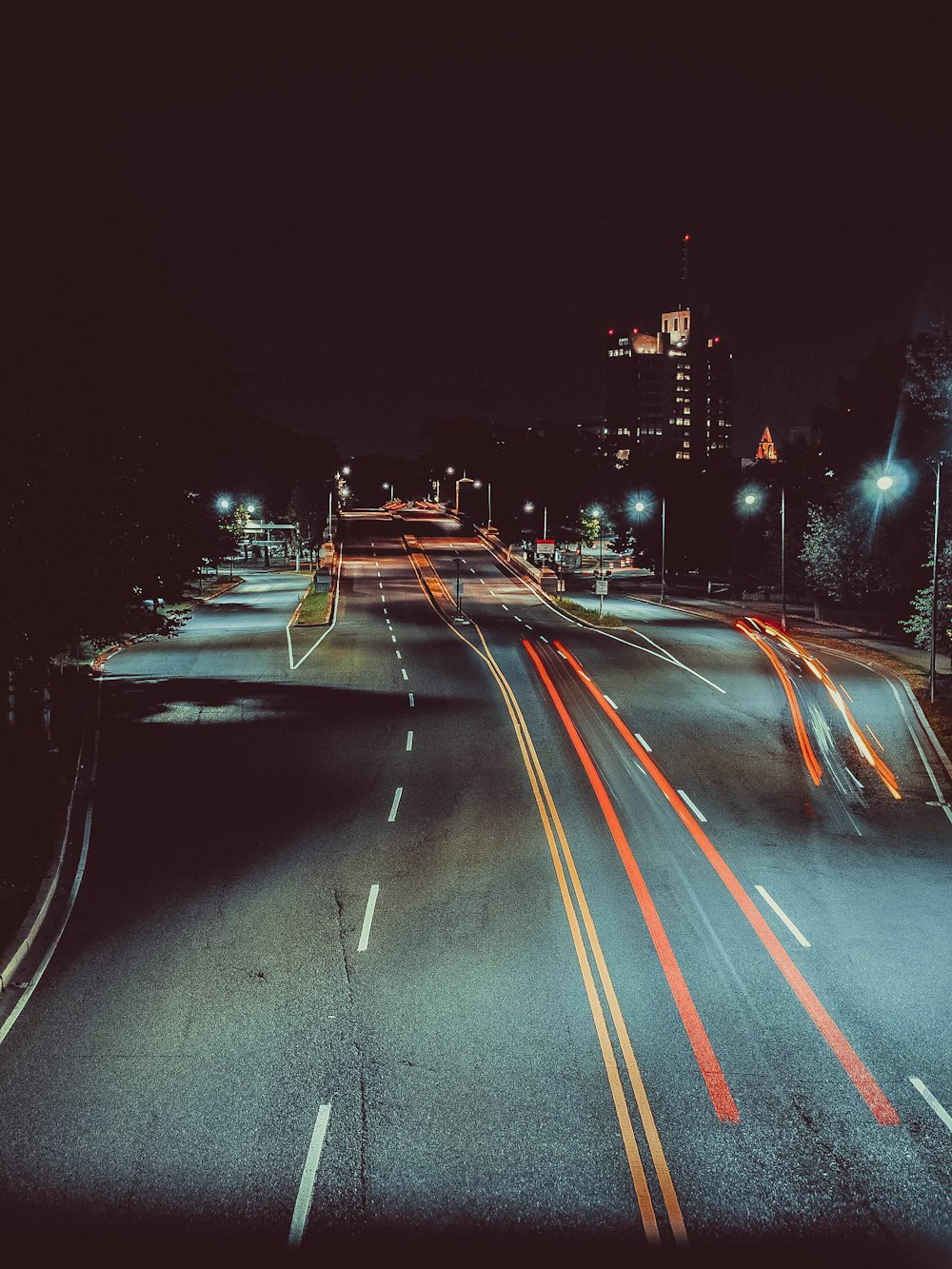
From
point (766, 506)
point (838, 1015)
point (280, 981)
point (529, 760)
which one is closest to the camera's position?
point (838, 1015)

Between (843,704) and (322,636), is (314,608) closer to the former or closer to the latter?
(322,636)

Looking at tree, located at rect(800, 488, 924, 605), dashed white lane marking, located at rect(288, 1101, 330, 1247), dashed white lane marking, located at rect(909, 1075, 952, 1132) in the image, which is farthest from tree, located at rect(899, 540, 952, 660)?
dashed white lane marking, located at rect(288, 1101, 330, 1247)

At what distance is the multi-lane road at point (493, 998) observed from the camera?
8297 millimetres

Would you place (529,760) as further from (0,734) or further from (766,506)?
(766,506)

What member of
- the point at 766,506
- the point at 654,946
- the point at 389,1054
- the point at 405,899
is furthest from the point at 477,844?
the point at 766,506

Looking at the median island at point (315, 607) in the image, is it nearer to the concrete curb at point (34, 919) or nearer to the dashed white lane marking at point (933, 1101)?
the concrete curb at point (34, 919)

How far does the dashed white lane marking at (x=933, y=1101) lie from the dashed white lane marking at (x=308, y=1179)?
5.92 metres

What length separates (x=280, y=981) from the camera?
12430mm

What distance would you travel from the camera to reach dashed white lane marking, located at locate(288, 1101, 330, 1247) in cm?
788

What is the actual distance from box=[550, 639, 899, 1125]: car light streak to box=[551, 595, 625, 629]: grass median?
3118 centimetres

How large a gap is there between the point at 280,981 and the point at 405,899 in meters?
3.12

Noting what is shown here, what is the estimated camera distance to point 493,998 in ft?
39.1

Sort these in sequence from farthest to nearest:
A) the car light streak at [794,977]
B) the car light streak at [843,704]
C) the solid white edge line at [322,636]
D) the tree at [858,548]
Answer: the tree at [858,548]
the solid white edge line at [322,636]
the car light streak at [843,704]
the car light streak at [794,977]

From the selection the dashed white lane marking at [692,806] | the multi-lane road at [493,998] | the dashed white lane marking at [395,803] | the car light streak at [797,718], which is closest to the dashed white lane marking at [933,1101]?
the multi-lane road at [493,998]
